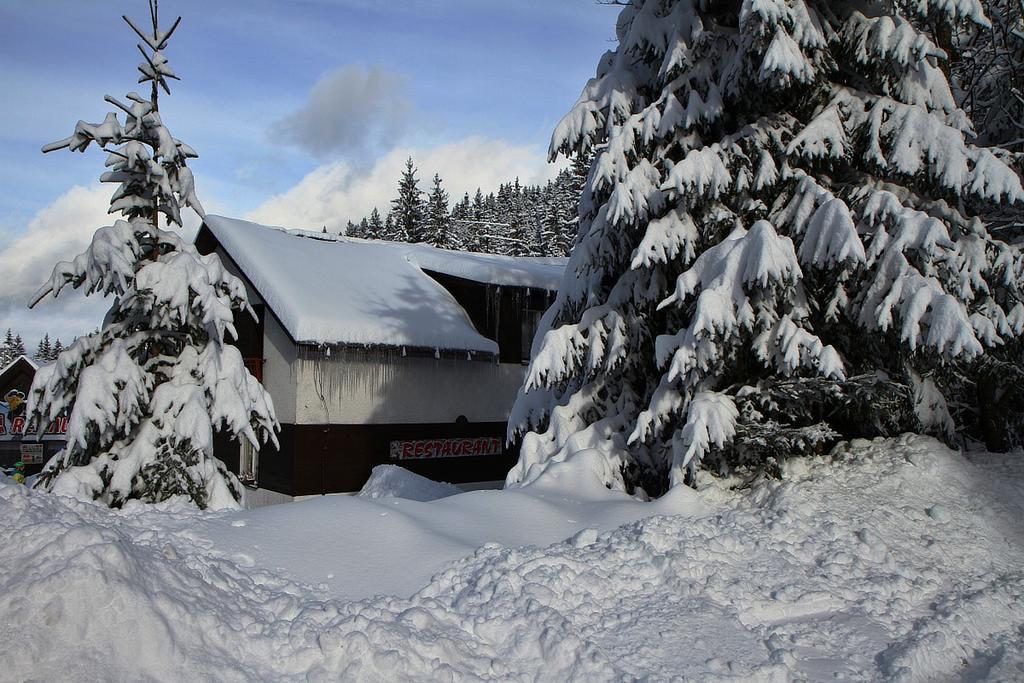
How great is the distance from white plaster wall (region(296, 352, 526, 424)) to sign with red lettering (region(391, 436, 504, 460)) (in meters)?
0.52

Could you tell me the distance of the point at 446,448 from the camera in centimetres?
1727

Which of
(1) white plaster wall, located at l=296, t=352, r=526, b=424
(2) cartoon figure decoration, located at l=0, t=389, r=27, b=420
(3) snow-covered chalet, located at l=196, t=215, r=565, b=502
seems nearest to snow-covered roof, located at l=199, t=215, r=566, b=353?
(3) snow-covered chalet, located at l=196, t=215, r=565, b=502

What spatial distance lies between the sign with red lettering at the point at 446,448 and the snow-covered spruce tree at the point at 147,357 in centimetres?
729

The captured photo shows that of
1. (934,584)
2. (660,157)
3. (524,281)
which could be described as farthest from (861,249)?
(524,281)

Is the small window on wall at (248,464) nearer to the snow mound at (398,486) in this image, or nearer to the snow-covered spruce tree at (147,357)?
the snow mound at (398,486)

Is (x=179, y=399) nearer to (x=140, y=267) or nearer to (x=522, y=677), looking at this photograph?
(x=140, y=267)

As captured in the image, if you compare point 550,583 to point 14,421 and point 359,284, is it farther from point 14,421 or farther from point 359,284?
point 14,421

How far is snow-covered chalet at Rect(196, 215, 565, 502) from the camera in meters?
15.1

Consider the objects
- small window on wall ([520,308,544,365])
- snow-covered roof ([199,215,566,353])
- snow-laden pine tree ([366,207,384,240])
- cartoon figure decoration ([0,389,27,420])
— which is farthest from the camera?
snow-laden pine tree ([366,207,384,240])

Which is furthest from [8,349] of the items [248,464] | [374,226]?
[248,464]

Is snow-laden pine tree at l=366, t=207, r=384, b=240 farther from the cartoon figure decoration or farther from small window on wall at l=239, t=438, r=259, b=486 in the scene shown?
small window on wall at l=239, t=438, r=259, b=486

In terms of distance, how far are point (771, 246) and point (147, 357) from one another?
7653 millimetres

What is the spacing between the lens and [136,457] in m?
8.23

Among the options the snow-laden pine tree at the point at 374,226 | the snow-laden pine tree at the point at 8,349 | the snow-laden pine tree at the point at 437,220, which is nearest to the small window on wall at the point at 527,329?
the snow-laden pine tree at the point at 437,220
